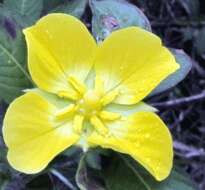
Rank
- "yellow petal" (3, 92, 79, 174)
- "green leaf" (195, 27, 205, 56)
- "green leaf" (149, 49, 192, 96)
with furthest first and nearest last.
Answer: "green leaf" (195, 27, 205, 56)
"green leaf" (149, 49, 192, 96)
"yellow petal" (3, 92, 79, 174)

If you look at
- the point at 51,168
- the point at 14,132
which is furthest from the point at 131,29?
the point at 51,168

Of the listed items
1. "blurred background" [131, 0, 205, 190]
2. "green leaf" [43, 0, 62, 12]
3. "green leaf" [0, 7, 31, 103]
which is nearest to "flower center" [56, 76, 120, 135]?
"green leaf" [0, 7, 31, 103]

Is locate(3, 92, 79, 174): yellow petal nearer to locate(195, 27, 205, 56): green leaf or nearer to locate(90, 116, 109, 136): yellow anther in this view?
locate(90, 116, 109, 136): yellow anther

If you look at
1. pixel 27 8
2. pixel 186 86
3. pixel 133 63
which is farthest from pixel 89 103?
pixel 186 86

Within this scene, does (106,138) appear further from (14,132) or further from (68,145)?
(14,132)

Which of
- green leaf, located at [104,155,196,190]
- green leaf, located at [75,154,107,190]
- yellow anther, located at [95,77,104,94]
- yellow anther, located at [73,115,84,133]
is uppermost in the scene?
yellow anther, located at [95,77,104,94]

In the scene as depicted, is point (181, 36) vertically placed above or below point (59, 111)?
below
